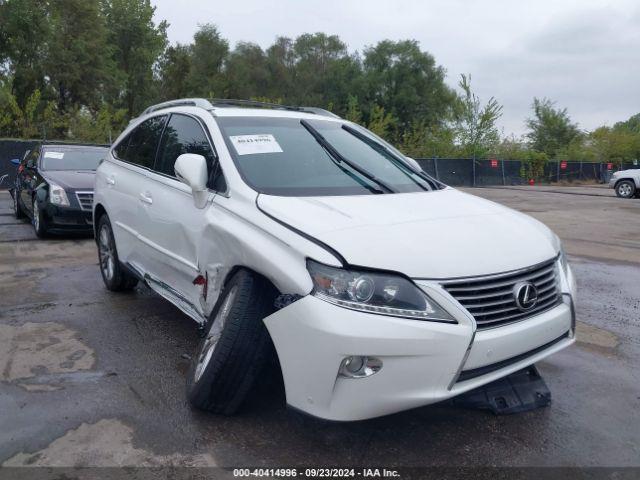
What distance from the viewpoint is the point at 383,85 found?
58.4m

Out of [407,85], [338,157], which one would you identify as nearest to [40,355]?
[338,157]

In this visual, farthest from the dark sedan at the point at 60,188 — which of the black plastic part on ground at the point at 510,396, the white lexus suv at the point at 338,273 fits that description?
the black plastic part on ground at the point at 510,396

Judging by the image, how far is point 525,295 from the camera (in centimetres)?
291

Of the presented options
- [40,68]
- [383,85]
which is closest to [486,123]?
[383,85]

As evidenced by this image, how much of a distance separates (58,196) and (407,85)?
172 feet

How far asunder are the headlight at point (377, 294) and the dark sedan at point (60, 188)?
286 inches

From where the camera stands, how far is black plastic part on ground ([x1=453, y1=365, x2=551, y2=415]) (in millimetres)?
3043

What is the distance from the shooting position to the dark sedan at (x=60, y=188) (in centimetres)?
893

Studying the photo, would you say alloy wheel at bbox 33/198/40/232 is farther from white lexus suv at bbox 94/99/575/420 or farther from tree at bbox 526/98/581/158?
tree at bbox 526/98/581/158

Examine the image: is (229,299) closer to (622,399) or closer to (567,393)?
(567,393)

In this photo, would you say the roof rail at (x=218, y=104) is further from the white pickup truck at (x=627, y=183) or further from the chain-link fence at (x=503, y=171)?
the chain-link fence at (x=503, y=171)

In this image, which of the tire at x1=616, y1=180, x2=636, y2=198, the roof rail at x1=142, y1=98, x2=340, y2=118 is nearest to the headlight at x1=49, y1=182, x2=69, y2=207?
the roof rail at x1=142, y1=98, x2=340, y2=118

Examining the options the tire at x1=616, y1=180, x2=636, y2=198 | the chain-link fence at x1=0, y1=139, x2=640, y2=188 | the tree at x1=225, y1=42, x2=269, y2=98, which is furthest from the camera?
the tree at x1=225, y1=42, x2=269, y2=98

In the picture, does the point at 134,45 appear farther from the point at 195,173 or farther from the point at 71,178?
the point at 195,173
